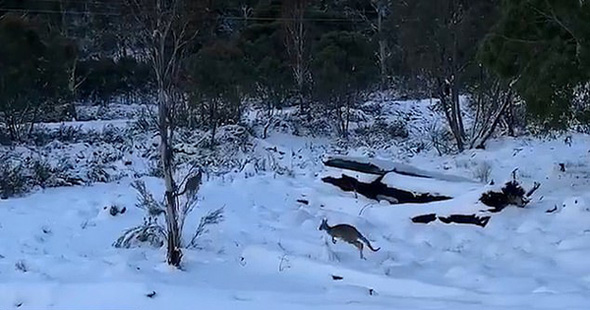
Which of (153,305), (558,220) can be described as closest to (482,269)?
(558,220)

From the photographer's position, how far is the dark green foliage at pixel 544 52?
880 centimetres

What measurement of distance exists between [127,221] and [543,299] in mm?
5292

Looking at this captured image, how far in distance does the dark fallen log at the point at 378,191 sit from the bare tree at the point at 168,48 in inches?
161

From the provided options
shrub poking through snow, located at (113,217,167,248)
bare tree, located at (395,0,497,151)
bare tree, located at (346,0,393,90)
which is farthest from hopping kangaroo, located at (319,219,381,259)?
bare tree, located at (346,0,393,90)

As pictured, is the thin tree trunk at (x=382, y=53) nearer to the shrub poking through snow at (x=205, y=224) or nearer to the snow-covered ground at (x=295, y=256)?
the snow-covered ground at (x=295, y=256)

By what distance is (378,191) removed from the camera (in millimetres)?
10406

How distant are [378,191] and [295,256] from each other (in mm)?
3570

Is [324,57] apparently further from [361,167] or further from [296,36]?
[361,167]

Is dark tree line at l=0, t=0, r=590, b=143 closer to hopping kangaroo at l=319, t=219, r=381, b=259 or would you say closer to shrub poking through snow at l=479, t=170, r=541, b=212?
shrub poking through snow at l=479, t=170, r=541, b=212

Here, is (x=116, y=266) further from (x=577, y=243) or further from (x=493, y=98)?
(x=493, y=98)

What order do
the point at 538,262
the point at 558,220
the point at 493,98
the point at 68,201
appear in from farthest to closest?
the point at 493,98, the point at 68,201, the point at 558,220, the point at 538,262

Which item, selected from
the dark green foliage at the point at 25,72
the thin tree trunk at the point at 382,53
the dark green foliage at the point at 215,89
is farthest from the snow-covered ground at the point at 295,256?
the thin tree trunk at the point at 382,53

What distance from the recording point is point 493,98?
17891 mm

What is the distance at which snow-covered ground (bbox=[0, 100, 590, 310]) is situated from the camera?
5473 millimetres
